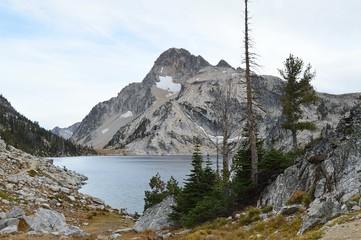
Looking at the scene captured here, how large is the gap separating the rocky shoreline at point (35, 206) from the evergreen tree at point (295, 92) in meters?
24.3

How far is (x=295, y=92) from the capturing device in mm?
38312

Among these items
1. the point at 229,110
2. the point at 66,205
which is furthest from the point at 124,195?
the point at 229,110

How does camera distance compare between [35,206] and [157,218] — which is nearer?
[157,218]

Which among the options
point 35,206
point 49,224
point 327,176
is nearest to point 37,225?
point 49,224

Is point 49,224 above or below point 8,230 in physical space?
below

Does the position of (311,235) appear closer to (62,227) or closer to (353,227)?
(353,227)

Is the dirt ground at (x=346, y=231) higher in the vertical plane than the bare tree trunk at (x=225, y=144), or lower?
lower

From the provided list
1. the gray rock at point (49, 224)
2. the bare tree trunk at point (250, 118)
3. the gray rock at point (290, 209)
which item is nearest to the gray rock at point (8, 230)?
the gray rock at point (49, 224)

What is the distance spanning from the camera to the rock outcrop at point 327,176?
15.0 metres

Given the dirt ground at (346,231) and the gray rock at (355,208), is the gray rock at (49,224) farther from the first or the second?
the gray rock at (355,208)

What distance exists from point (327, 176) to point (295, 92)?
20177 mm

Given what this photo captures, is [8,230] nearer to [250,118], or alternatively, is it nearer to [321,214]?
[321,214]

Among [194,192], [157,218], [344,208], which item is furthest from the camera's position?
[157,218]

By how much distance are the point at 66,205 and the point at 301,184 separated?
30.8 metres
